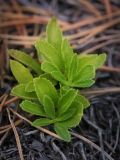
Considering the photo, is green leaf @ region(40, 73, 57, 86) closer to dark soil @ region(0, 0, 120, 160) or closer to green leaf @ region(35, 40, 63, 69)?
green leaf @ region(35, 40, 63, 69)

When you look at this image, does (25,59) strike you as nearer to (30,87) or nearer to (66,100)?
(30,87)

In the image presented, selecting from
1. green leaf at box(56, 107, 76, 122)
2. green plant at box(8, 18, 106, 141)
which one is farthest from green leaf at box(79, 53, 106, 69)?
green leaf at box(56, 107, 76, 122)

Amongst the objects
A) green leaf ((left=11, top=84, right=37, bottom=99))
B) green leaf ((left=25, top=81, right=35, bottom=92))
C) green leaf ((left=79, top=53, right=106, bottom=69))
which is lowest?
green leaf ((left=11, top=84, right=37, bottom=99))

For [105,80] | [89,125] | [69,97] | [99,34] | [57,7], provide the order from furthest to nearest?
[57,7], [99,34], [105,80], [89,125], [69,97]

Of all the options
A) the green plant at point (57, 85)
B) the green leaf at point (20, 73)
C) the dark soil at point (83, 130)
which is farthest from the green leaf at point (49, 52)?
the dark soil at point (83, 130)

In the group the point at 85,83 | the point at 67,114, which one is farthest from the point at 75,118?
the point at 85,83

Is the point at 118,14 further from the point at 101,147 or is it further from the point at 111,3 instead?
the point at 101,147

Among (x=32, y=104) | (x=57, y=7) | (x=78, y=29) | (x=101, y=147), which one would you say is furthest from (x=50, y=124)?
(x=57, y=7)
